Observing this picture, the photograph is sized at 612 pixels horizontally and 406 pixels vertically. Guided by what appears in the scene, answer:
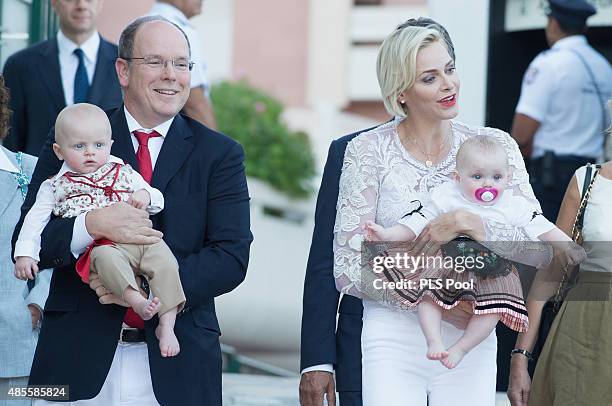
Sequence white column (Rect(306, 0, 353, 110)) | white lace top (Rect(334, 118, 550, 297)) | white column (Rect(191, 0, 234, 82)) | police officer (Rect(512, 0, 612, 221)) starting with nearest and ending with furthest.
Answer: white lace top (Rect(334, 118, 550, 297))
police officer (Rect(512, 0, 612, 221))
white column (Rect(306, 0, 353, 110))
white column (Rect(191, 0, 234, 82))

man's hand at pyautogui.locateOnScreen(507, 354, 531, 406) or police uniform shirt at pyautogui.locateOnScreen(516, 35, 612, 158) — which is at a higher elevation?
police uniform shirt at pyautogui.locateOnScreen(516, 35, 612, 158)

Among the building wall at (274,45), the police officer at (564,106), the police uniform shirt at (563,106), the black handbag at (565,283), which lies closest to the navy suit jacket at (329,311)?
the black handbag at (565,283)

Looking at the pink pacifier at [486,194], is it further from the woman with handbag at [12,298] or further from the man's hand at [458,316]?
the woman with handbag at [12,298]

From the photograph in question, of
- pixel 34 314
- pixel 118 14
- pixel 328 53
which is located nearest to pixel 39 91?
pixel 34 314

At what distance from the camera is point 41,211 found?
4152 mm

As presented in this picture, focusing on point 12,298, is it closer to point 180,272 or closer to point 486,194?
point 180,272

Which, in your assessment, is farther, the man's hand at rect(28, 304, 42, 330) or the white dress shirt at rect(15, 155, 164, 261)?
the man's hand at rect(28, 304, 42, 330)

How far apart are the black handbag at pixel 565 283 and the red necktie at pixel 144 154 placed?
1.48 m

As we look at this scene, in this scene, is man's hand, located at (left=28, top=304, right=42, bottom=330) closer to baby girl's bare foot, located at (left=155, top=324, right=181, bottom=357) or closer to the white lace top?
baby girl's bare foot, located at (left=155, top=324, right=181, bottom=357)

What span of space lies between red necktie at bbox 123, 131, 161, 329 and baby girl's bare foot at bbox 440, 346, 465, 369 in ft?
3.28

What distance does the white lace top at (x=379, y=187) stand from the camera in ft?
13.8

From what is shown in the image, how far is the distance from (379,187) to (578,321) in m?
0.86

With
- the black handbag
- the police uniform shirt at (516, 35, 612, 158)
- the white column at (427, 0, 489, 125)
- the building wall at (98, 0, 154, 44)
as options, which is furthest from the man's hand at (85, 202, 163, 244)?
the building wall at (98, 0, 154, 44)

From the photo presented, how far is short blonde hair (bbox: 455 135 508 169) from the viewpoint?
13.4 feet
